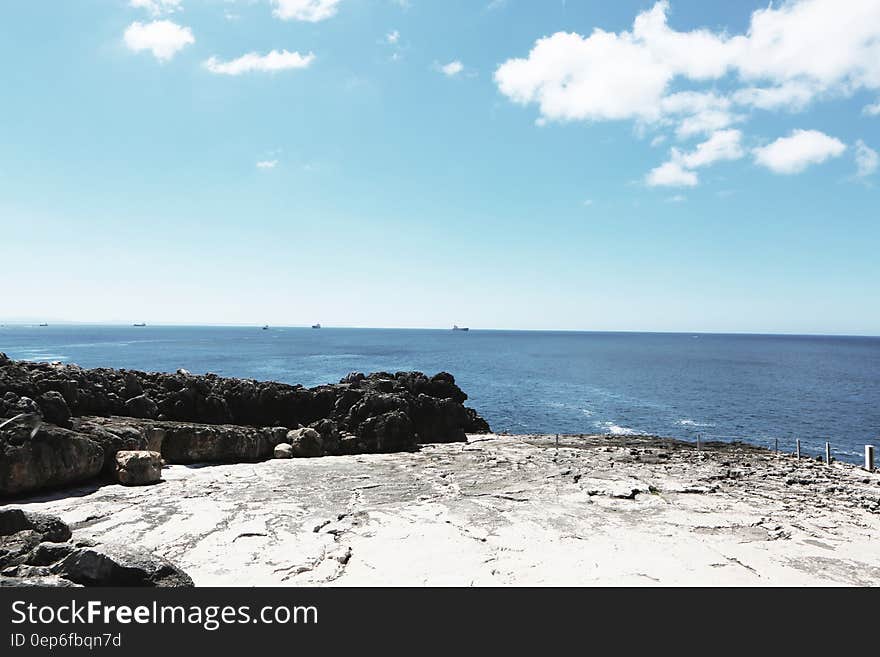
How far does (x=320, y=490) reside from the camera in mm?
17266

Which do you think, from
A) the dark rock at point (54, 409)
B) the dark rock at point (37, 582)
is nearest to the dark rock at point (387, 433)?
the dark rock at point (54, 409)

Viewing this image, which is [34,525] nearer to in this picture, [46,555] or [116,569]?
[46,555]

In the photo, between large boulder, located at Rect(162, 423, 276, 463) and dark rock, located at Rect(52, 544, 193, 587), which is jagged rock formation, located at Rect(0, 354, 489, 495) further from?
dark rock, located at Rect(52, 544, 193, 587)

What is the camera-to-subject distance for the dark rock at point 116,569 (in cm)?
767

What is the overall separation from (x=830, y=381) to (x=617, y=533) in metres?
102

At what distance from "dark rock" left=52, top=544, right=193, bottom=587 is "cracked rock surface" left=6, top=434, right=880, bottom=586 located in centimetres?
196

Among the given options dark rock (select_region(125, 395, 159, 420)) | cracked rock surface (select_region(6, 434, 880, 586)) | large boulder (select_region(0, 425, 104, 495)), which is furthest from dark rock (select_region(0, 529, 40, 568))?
dark rock (select_region(125, 395, 159, 420))

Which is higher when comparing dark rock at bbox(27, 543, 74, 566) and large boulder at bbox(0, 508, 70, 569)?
dark rock at bbox(27, 543, 74, 566)

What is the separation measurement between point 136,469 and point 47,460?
2568 millimetres

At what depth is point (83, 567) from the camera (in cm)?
778

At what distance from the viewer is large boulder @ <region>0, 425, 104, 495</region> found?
48.9ft

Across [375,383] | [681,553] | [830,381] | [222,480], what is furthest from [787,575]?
[830,381]

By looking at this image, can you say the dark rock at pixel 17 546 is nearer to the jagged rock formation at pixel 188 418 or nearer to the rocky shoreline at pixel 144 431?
the rocky shoreline at pixel 144 431

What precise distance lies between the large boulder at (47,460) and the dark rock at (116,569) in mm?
9495
